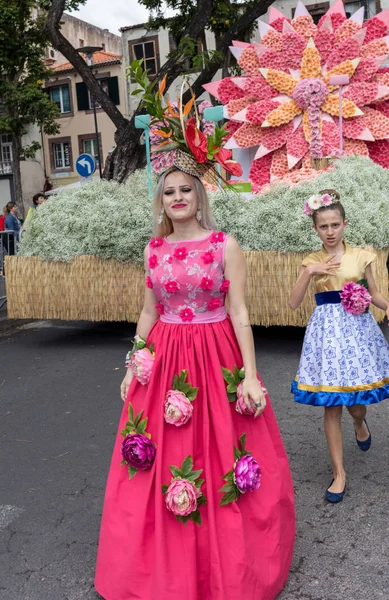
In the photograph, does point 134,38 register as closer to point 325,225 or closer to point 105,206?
point 105,206

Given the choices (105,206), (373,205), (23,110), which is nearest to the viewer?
(373,205)

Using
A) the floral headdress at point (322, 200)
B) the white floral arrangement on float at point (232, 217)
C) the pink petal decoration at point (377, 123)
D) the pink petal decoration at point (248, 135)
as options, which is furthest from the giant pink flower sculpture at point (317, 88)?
the floral headdress at point (322, 200)

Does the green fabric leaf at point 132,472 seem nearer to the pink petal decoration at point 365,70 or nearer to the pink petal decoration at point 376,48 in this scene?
the pink petal decoration at point 365,70

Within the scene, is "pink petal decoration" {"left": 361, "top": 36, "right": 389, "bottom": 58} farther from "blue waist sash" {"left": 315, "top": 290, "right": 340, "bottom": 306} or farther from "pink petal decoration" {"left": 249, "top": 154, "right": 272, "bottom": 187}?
"blue waist sash" {"left": 315, "top": 290, "right": 340, "bottom": 306}

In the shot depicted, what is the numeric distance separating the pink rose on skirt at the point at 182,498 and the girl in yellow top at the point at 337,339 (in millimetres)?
1072

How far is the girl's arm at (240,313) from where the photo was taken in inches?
98.0

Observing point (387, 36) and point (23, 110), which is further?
point (23, 110)

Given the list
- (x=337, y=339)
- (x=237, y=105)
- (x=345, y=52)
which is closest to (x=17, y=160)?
(x=237, y=105)

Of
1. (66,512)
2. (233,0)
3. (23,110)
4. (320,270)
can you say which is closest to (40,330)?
(66,512)

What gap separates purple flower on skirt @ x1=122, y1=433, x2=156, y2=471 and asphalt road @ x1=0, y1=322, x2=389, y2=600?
1.99 feet

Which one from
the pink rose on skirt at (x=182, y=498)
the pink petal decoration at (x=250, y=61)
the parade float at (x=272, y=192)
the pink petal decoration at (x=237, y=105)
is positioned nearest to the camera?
the pink rose on skirt at (x=182, y=498)

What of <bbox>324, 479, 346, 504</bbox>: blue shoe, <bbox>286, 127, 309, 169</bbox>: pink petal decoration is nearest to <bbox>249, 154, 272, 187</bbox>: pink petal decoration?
<bbox>286, 127, 309, 169</bbox>: pink petal decoration

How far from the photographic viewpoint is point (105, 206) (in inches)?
265

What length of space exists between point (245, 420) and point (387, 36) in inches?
273
